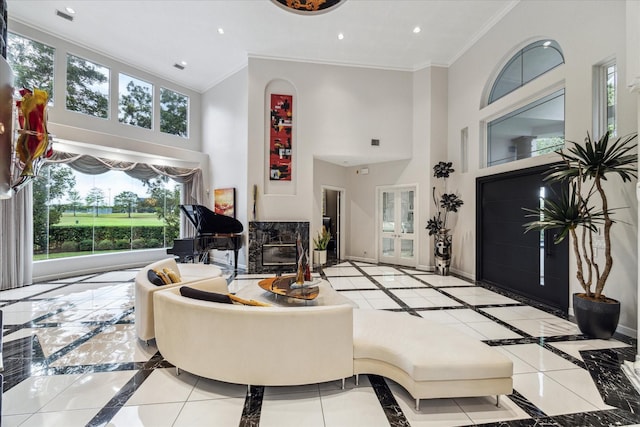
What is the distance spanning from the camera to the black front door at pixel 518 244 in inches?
168

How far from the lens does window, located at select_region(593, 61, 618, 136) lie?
3531mm

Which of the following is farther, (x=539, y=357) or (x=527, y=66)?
(x=527, y=66)

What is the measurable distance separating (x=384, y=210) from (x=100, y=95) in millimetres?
7509

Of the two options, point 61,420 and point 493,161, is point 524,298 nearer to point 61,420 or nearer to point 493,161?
point 493,161

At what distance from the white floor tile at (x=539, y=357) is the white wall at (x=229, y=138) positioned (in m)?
5.37

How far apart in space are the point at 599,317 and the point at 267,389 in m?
3.59

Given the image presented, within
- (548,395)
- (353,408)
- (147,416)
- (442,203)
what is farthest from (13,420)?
(442,203)

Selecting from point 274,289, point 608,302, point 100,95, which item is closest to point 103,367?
point 274,289

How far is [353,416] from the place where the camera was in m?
1.97

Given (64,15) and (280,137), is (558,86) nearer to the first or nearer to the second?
(280,137)

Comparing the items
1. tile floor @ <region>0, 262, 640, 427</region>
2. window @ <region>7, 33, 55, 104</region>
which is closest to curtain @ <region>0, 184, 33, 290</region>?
tile floor @ <region>0, 262, 640, 427</region>

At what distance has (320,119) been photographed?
6871 mm

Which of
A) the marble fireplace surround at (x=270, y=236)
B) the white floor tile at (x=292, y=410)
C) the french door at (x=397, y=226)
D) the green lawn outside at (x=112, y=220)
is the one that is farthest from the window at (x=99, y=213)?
the white floor tile at (x=292, y=410)

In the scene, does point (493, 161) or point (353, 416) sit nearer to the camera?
point (353, 416)
